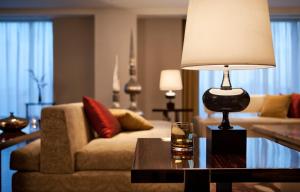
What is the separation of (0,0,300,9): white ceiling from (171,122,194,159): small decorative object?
4522 mm

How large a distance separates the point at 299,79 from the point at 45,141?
5.83 metres

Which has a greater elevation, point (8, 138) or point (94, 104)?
point (94, 104)

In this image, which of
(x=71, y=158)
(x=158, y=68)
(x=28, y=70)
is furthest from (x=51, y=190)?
(x=28, y=70)

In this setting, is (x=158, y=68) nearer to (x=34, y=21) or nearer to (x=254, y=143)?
(x=34, y=21)

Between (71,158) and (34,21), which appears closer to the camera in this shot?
(71,158)

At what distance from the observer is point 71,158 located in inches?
84.5

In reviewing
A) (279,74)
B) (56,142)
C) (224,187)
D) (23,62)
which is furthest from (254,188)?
(23,62)

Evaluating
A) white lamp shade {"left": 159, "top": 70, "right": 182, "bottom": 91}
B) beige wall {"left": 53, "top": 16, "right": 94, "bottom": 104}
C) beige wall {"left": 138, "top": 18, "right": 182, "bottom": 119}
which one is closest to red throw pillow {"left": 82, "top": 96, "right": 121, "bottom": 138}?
white lamp shade {"left": 159, "top": 70, "right": 182, "bottom": 91}

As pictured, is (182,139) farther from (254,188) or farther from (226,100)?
(254,188)

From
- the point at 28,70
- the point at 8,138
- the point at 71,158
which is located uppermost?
the point at 28,70

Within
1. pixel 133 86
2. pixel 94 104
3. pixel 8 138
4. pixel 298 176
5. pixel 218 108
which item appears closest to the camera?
pixel 298 176

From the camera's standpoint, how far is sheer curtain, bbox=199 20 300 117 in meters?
6.54

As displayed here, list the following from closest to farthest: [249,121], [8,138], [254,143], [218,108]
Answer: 1. [218,108]
2. [254,143]
3. [8,138]
4. [249,121]

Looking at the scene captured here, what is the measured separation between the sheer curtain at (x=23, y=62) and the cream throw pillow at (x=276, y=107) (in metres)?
4.20
